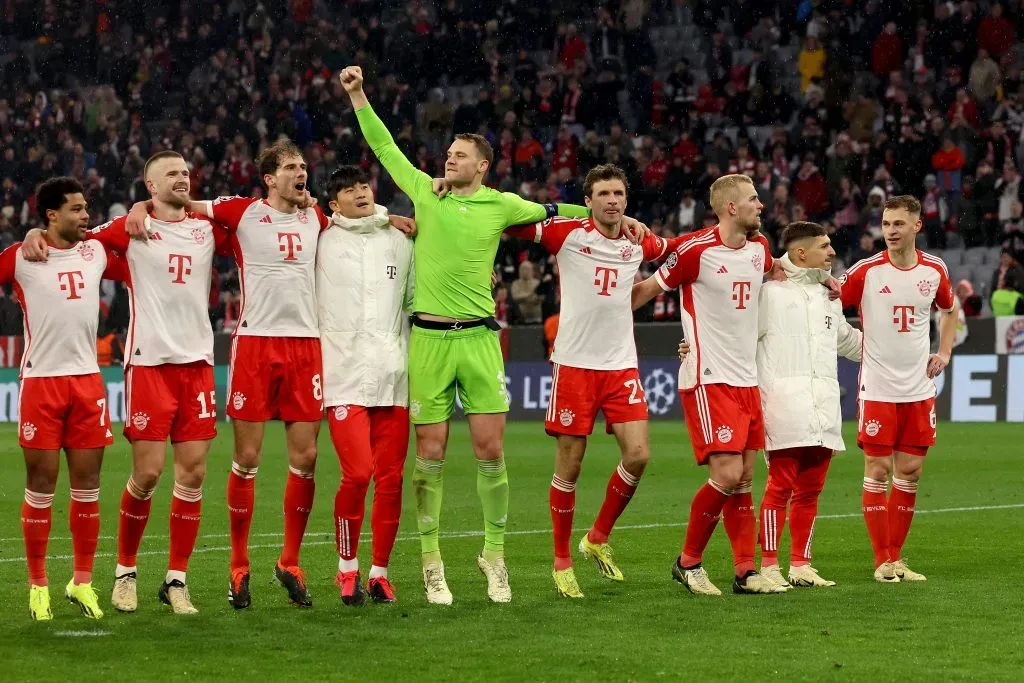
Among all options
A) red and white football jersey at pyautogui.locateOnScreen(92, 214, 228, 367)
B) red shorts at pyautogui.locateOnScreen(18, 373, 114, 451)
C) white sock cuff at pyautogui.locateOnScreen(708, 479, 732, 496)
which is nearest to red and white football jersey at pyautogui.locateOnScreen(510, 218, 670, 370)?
white sock cuff at pyautogui.locateOnScreen(708, 479, 732, 496)

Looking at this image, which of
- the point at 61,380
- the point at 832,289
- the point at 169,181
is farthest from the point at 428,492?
the point at 832,289

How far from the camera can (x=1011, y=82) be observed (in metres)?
23.8

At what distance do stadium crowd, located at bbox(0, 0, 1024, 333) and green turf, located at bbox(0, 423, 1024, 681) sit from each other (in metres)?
11.7

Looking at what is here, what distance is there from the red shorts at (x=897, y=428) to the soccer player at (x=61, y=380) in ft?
13.6

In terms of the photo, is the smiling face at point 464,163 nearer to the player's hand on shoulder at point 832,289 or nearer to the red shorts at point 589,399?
the red shorts at point 589,399

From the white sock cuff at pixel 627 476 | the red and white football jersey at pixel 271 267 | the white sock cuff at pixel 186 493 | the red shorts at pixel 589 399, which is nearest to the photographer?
the white sock cuff at pixel 186 493

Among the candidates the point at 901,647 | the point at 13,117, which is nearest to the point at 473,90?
the point at 13,117

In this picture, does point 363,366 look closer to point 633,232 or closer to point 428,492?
point 428,492

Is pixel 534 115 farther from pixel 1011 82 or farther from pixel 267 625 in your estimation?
pixel 267 625

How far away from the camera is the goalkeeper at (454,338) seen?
801cm


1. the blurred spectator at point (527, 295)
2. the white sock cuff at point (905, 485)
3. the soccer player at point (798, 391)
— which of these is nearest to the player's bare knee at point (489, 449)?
the soccer player at point (798, 391)

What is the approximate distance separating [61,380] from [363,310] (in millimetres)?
1507

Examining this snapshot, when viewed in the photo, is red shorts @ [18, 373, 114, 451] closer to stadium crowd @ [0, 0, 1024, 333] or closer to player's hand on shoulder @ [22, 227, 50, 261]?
player's hand on shoulder @ [22, 227, 50, 261]

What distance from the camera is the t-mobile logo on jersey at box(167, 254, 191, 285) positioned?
7.78 m
